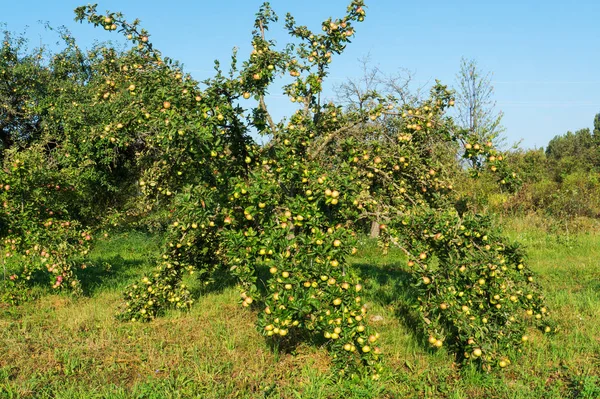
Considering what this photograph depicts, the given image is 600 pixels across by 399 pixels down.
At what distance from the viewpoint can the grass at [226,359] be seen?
14.8 feet

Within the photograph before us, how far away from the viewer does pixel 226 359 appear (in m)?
5.15

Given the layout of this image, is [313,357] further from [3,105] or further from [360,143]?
[3,105]

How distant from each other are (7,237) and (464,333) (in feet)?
19.8

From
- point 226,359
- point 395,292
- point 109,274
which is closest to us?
point 226,359

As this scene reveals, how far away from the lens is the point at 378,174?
5891 mm

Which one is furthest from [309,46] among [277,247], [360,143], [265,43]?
[277,247]

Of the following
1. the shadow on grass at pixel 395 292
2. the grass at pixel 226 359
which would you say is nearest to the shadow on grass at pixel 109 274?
the grass at pixel 226 359

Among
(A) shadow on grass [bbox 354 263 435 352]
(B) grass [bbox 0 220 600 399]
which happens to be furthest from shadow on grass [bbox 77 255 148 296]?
(A) shadow on grass [bbox 354 263 435 352]

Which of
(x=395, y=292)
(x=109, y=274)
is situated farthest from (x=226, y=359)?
(x=109, y=274)

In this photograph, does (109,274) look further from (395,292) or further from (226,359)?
(395,292)

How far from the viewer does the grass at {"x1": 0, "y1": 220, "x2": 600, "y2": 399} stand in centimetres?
450

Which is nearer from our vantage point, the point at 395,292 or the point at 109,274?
the point at 395,292

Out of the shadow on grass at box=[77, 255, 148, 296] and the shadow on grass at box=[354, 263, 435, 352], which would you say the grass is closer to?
the shadow on grass at box=[354, 263, 435, 352]

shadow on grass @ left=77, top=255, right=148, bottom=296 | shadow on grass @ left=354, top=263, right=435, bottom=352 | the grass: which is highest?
shadow on grass @ left=77, top=255, right=148, bottom=296
